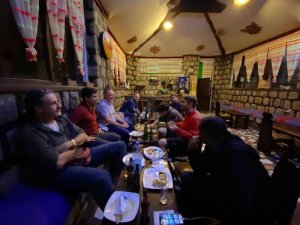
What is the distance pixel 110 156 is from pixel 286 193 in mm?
1554

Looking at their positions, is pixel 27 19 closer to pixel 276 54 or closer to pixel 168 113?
pixel 168 113

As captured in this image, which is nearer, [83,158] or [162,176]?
[162,176]

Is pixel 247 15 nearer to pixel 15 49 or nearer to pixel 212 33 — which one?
pixel 212 33

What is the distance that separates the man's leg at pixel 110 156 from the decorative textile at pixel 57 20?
1106mm

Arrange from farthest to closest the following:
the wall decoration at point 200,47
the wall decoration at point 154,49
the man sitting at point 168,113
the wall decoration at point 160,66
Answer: the wall decoration at point 160,66, the wall decoration at point 154,49, the wall decoration at point 200,47, the man sitting at point 168,113

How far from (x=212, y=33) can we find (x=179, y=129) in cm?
548

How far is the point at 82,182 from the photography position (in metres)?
1.34

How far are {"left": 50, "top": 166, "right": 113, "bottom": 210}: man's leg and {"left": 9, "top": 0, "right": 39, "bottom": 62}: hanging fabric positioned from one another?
0.99 meters

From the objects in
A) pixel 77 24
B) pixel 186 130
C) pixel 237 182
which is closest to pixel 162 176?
pixel 237 182

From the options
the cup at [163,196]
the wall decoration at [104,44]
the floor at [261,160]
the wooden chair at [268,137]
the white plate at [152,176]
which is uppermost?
the wall decoration at [104,44]

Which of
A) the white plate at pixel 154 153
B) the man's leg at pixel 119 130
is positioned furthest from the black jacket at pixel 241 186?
the man's leg at pixel 119 130

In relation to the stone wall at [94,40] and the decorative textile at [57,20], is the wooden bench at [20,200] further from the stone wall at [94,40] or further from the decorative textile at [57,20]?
the stone wall at [94,40]

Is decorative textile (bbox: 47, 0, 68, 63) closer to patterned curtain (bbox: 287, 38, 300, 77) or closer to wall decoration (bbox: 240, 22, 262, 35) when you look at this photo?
patterned curtain (bbox: 287, 38, 300, 77)

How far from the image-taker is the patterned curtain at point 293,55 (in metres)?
4.26
